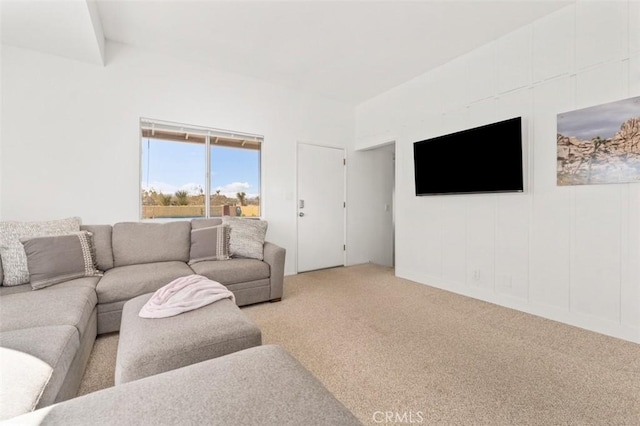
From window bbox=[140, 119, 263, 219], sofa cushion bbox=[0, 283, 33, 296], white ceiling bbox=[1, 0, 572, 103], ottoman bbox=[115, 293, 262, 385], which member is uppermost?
white ceiling bbox=[1, 0, 572, 103]

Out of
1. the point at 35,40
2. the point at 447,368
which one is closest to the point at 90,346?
the point at 447,368

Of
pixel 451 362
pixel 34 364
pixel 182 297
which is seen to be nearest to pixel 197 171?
pixel 182 297

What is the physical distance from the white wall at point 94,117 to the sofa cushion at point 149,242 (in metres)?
0.35

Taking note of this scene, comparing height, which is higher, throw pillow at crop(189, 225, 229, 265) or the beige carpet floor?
throw pillow at crop(189, 225, 229, 265)

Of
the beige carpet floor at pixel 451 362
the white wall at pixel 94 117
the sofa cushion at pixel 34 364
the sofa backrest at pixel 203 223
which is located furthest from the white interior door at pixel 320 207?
the sofa cushion at pixel 34 364

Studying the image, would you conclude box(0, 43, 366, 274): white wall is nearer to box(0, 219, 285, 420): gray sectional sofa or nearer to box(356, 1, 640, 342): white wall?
box(0, 219, 285, 420): gray sectional sofa

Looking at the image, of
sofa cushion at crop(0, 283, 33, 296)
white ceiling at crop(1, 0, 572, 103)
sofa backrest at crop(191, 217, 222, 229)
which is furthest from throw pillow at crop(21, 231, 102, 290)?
white ceiling at crop(1, 0, 572, 103)

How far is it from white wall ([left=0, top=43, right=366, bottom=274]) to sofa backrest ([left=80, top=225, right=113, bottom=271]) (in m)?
0.26

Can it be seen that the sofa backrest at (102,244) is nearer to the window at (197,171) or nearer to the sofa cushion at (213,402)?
the window at (197,171)

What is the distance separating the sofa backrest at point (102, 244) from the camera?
263 centimetres

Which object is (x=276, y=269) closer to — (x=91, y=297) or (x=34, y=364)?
(x=91, y=297)

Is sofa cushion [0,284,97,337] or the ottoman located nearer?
the ottoman

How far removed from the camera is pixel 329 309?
2773mm

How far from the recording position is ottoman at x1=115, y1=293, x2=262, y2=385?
1.23 meters
